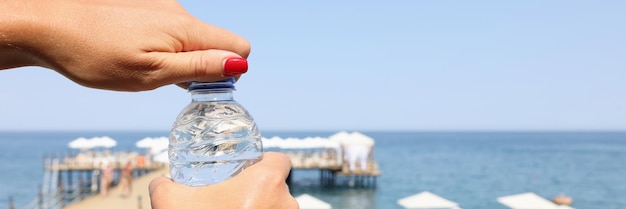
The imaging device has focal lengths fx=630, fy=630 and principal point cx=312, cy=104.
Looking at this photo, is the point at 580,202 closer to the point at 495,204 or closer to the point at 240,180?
the point at 495,204

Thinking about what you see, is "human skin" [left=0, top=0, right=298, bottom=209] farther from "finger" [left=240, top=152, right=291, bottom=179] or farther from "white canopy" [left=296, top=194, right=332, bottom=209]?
"white canopy" [left=296, top=194, right=332, bottom=209]

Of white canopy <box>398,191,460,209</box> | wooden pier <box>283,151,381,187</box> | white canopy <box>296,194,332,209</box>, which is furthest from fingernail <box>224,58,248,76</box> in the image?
wooden pier <box>283,151,381,187</box>

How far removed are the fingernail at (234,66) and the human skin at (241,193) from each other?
23 cm

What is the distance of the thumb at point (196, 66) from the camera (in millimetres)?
1456

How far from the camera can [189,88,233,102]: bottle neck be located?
1.63m

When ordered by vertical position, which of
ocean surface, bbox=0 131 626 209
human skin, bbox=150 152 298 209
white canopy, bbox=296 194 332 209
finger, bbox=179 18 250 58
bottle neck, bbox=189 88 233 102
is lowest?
ocean surface, bbox=0 131 626 209

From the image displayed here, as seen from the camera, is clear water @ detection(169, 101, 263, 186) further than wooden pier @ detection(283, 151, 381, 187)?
No

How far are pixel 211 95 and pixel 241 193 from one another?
39 centimetres

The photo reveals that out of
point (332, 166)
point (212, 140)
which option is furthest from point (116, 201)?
point (212, 140)

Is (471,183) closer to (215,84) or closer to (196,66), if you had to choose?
(215,84)

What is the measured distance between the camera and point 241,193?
53.9 inches

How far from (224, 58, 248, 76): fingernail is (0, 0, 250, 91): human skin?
11 mm

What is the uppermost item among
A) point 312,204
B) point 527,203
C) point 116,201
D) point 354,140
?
point 354,140

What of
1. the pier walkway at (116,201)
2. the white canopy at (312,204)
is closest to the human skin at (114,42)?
the pier walkway at (116,201)
